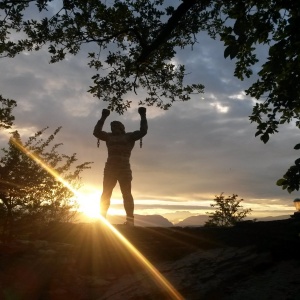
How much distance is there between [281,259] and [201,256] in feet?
5.53

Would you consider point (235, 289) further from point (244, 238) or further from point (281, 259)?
point (244, 238)

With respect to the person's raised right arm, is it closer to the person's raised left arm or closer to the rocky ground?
the person's raised left arm

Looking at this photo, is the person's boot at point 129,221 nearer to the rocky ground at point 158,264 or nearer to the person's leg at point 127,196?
the person's leg at point 127,196

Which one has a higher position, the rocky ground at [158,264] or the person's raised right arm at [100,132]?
the person's raised right arm at [100,132]

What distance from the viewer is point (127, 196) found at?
322 inches

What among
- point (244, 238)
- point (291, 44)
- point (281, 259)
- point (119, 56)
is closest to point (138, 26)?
point (119, 56)

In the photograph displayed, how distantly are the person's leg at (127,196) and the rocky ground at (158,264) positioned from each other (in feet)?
1.43

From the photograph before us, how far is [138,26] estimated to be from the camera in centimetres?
820

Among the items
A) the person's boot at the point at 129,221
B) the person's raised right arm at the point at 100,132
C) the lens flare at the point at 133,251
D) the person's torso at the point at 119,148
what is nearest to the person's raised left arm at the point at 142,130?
the person's torso at the point at 119,148

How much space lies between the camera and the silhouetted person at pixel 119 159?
8156mm

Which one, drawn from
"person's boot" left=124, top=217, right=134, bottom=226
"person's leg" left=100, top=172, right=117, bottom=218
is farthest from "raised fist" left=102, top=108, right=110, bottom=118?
"person's boot" left=124, top=217, right=134, bottom=226

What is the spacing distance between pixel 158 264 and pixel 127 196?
216 centimetres

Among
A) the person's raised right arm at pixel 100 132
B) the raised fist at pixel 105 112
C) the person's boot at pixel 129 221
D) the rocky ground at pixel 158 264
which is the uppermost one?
the raised fist at pixel 105 112

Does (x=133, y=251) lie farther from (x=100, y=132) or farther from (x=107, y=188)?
(x=100, y=132)
